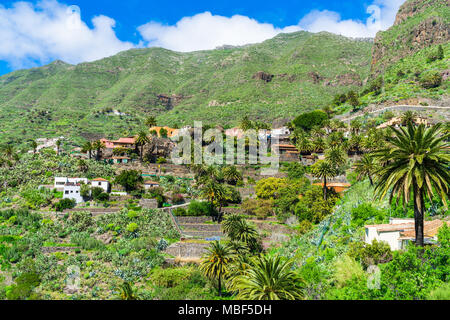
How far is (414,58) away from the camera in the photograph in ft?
420

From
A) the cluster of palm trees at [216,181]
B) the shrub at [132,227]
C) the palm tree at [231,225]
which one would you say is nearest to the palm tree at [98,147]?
the cluster of palm trees at [216,181]

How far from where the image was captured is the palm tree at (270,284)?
2112 centimetres

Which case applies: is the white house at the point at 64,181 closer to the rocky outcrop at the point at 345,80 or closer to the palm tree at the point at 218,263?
the palm tree at the point at 218,263

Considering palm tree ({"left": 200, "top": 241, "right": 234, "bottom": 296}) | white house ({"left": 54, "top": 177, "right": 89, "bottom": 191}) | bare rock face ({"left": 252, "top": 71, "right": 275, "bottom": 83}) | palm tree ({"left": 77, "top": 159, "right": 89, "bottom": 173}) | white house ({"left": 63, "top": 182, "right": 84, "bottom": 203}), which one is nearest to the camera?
palm tree ({"left": 200, "top": 241, "right": 234, "bottom": 296})

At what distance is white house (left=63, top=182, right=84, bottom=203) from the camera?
6247cm

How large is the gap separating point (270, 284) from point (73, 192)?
51.7 m

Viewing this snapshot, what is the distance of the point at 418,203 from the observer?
20203 millimetres

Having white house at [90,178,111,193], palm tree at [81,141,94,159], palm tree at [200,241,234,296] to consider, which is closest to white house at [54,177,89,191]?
white house at [90,178,111,193]

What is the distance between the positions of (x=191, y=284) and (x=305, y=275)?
16.9 metres

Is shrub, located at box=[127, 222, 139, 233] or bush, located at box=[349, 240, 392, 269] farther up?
bush, located at box=[349, 240, 392, 269]

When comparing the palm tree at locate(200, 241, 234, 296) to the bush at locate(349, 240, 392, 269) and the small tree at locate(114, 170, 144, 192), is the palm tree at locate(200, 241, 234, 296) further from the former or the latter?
the small tree at locate(114, 170, 144, 192)

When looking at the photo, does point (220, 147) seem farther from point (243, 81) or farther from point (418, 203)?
point (243, 81)

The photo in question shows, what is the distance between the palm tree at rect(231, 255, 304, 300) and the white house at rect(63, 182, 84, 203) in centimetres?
4901

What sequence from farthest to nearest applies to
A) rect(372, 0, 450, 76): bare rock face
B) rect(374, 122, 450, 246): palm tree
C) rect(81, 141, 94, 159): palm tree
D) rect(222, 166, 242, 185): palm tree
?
rect(372, 0, 450, 76): bare rock face < rect(81, 141, 94, 159): palm tree < rect(222, 166, 242, 185): palm tree < rect(374, 122, 450, 246): palm tree
